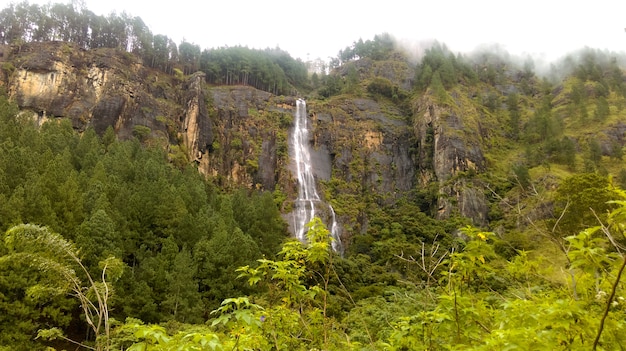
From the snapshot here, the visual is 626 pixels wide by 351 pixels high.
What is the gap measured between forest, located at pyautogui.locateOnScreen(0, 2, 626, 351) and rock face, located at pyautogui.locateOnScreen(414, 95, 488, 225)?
31cm

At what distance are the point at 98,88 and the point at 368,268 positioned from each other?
3679 centimetres

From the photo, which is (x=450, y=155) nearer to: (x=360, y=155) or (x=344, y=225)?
(x=360, y=155)

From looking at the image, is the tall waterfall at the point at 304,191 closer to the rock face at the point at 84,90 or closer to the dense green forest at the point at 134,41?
the dense green forest at the point at 134,41

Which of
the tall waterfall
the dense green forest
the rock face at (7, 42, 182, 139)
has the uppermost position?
the dense green forest

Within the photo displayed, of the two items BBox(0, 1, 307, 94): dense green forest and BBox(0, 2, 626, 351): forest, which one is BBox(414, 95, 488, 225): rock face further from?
BBox(0, 1, 307, 94): dense green forest

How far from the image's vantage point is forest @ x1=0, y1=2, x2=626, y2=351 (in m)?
3.22

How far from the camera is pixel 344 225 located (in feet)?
145

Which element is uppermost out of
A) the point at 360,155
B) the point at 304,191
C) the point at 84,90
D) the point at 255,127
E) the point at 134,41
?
the point at 134,41

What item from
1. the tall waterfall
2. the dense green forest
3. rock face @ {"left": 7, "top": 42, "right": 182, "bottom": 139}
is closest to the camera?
rock face @ {"left": 7, "top": 42, "right": 182, "bottom": 139}

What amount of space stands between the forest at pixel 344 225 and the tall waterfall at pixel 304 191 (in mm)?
1907

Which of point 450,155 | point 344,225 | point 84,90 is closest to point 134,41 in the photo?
point 84,90

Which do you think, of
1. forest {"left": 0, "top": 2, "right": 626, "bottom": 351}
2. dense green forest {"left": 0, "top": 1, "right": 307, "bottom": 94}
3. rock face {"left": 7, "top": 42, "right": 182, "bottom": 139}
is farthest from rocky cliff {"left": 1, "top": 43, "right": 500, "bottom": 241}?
dense green forest {"left": 0, "top": 1, "right": 307, "bottom": 94}

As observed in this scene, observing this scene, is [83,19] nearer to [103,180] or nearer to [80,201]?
[103,180]

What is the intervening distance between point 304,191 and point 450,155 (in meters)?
19.4
